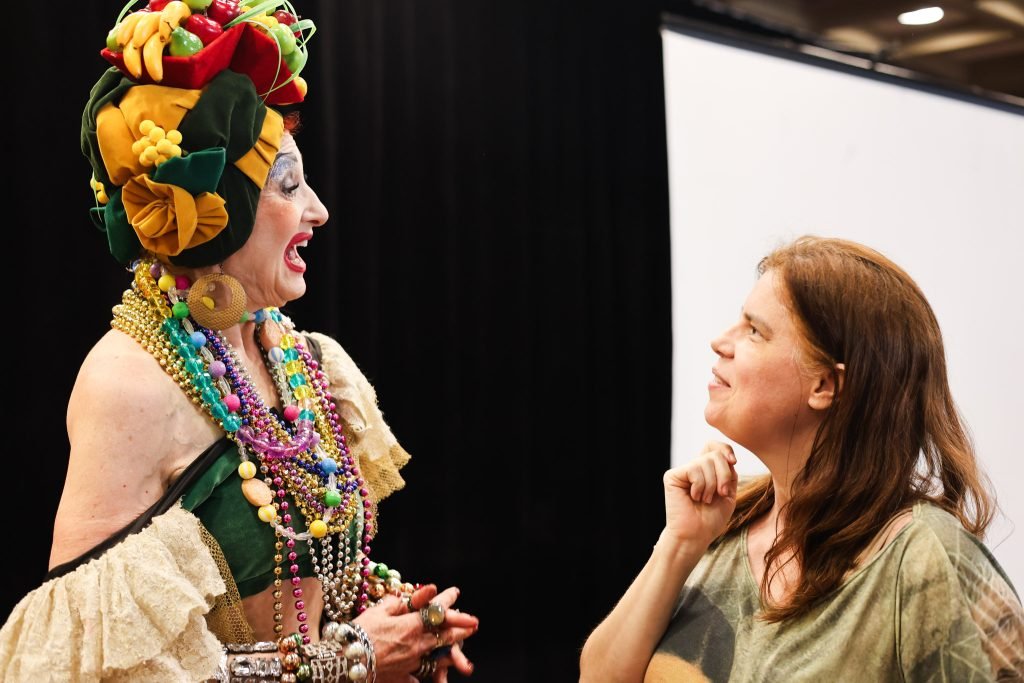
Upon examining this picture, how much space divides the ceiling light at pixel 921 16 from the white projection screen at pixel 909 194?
0.23 meters

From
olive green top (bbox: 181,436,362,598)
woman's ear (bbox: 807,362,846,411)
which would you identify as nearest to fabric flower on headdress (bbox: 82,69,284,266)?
olive green top (bbox: 181,436,362,598)

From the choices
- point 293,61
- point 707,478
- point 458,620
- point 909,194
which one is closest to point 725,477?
point 707,478

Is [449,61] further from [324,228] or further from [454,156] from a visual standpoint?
[324,228]

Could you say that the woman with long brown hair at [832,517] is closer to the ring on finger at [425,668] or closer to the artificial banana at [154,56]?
the ring on finger at [425,668]

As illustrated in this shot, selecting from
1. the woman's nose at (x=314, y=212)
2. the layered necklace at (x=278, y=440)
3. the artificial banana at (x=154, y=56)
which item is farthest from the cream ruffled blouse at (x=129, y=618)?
the artificial banana at (x=154, y=56)

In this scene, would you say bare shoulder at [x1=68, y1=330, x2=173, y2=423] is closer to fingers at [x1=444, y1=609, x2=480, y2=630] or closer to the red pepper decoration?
the red pepper decoration

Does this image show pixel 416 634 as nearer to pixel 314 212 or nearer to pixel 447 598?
pixel 447 598

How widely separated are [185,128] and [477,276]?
1.71 metres

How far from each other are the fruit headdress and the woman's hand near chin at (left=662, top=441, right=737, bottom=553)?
0.76m

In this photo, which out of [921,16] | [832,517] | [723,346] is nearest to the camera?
[832,517]

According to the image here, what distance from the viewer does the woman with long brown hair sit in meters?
1.30

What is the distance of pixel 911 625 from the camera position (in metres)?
1.29

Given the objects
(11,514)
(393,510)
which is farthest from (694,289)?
(11,514)

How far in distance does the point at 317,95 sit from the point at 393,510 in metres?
1.15
